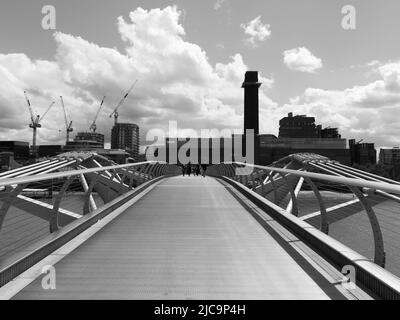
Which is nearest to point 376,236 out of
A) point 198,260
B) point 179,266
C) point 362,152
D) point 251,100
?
point 198,260

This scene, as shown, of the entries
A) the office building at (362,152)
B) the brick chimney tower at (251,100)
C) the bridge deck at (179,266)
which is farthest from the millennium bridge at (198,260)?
the office building at (362,152)

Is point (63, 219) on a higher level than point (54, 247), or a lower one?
lower

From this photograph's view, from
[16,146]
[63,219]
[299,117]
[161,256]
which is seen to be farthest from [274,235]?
[299,117]

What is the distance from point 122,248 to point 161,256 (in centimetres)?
64

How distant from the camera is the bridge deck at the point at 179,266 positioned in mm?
3326

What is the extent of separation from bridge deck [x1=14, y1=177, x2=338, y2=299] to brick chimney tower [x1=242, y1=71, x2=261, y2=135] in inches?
5105

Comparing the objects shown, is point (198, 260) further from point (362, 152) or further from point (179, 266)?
point (362, 152)

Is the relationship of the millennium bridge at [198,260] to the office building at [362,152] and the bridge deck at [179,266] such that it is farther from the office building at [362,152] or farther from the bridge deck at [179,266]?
the office building at [362,152]

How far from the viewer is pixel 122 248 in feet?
16.0

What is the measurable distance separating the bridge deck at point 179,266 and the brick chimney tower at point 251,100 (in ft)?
425

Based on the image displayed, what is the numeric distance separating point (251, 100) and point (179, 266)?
5929 inches

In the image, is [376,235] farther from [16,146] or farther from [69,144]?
[16,146]
